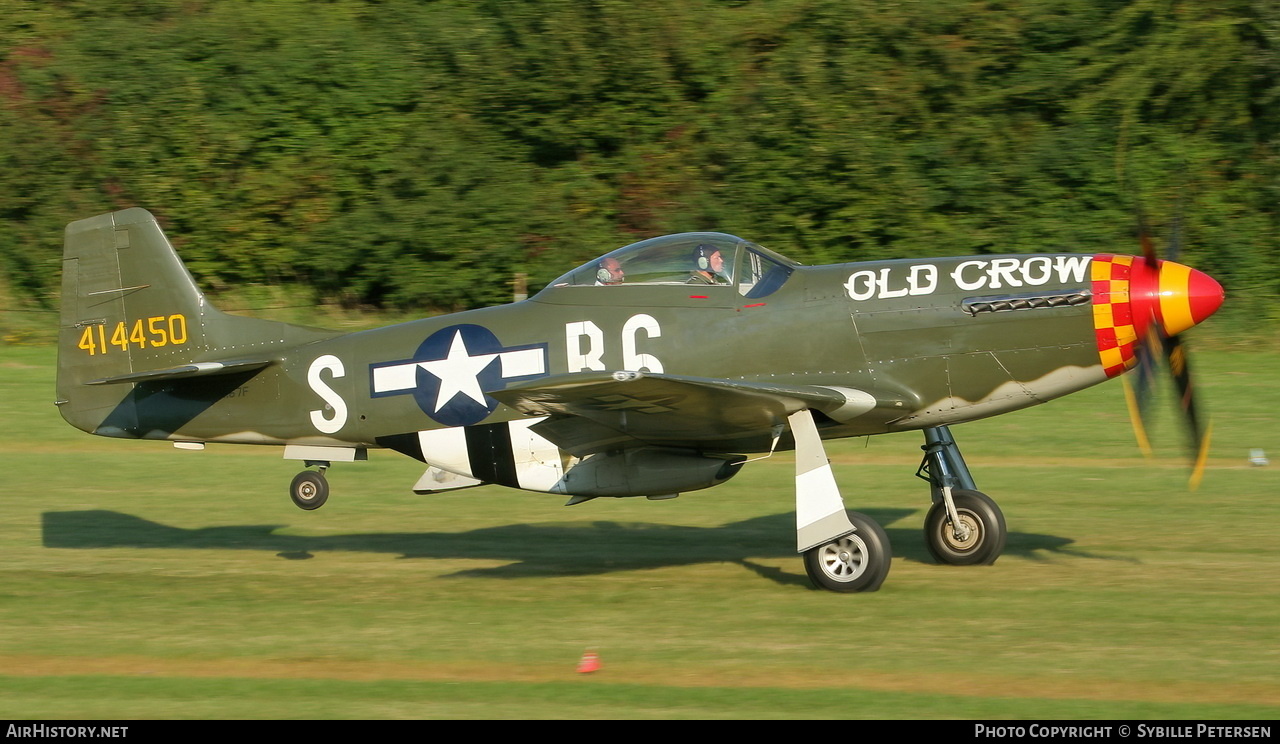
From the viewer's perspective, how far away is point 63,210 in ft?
76.7

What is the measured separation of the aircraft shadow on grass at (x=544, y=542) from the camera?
31.9 feet

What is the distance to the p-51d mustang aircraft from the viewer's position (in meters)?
8.13

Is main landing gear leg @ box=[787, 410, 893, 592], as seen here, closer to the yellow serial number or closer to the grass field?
the grass field

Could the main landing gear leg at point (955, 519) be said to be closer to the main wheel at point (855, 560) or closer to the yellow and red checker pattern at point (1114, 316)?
the main wheel at point (855, 560)

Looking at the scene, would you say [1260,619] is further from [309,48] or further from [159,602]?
[309,48]

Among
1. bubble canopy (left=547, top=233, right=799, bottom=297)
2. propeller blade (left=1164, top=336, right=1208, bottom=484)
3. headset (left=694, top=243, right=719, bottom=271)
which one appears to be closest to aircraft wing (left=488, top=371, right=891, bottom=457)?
bubble canopy (left=547, top=233, right=799, bottom=297)

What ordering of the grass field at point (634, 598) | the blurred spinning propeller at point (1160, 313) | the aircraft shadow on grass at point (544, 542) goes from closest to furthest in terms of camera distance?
the grass field at point (634, 598)
the blurred spinning propeller at point (1160, 313)
the aircraft shadow on grass at point (544, 542)

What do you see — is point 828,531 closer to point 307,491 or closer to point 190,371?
point 307,491

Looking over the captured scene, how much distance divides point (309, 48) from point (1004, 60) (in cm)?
1250

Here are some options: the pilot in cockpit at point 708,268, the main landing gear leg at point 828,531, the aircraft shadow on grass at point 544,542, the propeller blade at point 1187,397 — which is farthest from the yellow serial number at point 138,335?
→ the propeller blade at point 1187,397

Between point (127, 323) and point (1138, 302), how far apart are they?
276 inches

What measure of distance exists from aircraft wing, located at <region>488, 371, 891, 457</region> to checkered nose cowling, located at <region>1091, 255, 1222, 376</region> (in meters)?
1.46

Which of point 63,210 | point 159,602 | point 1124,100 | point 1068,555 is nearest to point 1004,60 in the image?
point 1124,100

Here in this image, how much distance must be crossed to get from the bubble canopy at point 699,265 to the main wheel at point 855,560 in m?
1.67
